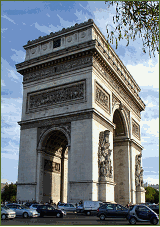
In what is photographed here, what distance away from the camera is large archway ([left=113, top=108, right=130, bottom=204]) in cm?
3231

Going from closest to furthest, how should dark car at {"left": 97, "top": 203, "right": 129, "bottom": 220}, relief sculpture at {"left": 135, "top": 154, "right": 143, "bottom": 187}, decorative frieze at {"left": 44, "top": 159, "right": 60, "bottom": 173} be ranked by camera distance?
dark car at {"left": 97, "top": 203, "right": 129, "bottom": 220} < decorative frieze at {"left": 44, "top": 159, "right": 60, "bottom": 173} < relief sculpture at {"left": 135, "top": 154, "right": 143, "bottom": 187}

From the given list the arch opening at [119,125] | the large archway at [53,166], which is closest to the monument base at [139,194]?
the arch opening at [119,125]

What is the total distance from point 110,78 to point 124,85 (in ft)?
12.3

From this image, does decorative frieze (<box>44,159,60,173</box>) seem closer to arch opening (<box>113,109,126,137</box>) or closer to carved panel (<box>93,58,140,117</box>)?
arch opening (<box>113,109,126,137</box>)

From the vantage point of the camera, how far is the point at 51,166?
94.0 feet

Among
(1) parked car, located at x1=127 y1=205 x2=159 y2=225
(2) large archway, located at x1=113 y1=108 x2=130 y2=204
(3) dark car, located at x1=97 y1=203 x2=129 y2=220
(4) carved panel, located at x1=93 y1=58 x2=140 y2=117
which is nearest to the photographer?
(1) parked car, located at x1=127 y1=205 x2=159 y2=225

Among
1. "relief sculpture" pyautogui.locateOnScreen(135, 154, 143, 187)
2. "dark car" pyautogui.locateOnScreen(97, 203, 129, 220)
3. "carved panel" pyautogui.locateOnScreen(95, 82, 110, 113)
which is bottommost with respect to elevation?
"dark car" pyautogui.locateOnScreen(97, 203, 129, 220)

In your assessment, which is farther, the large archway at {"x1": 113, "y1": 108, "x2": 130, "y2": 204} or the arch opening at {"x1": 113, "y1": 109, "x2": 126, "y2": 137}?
the arch opening at {"x1": 113, "y1": 109, "x2": 126, "y2": 137}

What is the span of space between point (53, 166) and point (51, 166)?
45 cm

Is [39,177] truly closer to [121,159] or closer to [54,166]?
[54,166]

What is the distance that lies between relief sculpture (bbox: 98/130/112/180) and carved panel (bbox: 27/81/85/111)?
161 inches

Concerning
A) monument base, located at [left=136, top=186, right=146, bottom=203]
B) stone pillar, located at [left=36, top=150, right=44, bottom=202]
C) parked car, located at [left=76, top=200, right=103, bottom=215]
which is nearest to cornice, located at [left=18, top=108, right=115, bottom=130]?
stone pillar, located at [left=36, top=150, right=44, bottom=202]

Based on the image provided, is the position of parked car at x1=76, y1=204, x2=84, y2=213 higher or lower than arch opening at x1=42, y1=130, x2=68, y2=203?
lower

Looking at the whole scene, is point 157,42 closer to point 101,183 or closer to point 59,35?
point 101,183
